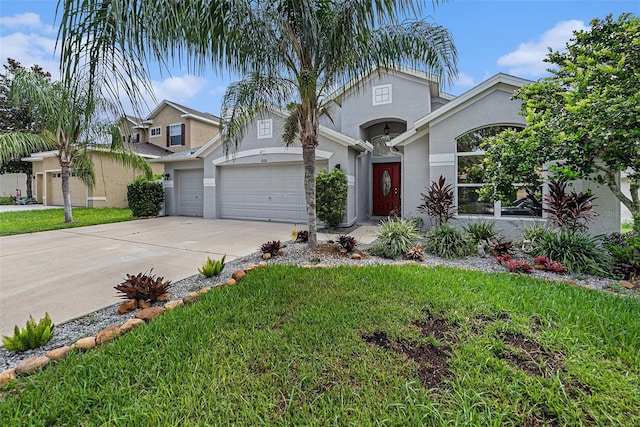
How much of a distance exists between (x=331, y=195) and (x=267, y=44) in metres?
5.51

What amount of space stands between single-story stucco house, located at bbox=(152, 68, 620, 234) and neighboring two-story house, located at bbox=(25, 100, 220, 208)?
604 centimetres

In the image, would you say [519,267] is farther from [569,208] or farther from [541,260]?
[569,208]

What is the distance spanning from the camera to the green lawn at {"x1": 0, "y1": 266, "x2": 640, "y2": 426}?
198cm

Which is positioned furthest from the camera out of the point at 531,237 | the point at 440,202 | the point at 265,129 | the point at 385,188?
the point at 385,188

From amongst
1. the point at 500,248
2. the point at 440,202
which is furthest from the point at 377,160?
the point at 500,248

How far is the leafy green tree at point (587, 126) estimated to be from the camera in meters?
4.74

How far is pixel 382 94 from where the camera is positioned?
1347 cm

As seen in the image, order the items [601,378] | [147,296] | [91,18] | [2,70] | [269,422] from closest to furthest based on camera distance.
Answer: [269,422]
[601,378]
[91,18]
[147,296]
[2,70]

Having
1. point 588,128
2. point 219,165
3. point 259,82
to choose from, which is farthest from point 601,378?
point 219,165

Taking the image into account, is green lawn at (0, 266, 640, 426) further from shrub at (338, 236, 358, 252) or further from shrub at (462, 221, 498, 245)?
shrub at (462, 221, 498, 245)

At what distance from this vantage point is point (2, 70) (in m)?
21.8

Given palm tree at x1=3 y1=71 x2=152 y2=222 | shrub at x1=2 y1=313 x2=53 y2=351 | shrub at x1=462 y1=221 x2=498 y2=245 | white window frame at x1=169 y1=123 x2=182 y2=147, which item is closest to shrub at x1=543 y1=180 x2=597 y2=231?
shrub at x1=462 y1=221 x2=498 y2=245

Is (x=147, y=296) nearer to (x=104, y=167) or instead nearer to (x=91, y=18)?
(x=91, y=18)

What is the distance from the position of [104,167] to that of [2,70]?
13747 mm
